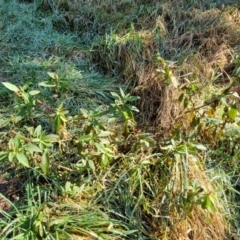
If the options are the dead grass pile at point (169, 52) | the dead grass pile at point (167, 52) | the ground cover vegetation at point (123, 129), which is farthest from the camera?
the dead grass pile at point (169, 52)

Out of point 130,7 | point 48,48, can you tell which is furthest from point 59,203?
point 130,7

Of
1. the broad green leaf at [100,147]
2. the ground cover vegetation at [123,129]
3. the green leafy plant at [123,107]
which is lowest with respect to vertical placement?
the ground cover vegetation at [123,129]

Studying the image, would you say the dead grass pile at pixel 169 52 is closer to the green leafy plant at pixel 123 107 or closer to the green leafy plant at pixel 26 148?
the green leafy plant at pixel 123 107

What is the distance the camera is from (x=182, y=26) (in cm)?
286

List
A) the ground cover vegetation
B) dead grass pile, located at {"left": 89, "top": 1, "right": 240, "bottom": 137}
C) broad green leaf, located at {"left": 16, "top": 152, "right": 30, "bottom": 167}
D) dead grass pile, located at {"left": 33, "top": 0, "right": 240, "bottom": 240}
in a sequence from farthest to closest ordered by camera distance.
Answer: dead grass pile, located at {"left": 89, "top": 1, "right": 240, "bottom": 137} < dead grass pile, located at {"left": 33, "top": 0, "right": 240, "bottom": 240} < the ground cover vegetation < broad green leaf, located at {"left": 16, "top": 152, "right": 30, "bottom": 167}

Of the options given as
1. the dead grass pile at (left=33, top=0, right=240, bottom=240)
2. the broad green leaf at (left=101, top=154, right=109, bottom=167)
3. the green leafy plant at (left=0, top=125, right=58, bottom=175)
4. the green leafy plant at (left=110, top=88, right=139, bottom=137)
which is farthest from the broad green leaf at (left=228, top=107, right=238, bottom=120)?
the green leafy plant at (left=0, top=125, right=58, bottom=175)

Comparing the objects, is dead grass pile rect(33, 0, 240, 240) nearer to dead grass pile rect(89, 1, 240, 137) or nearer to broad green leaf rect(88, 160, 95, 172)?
dead grass pile rect(89, 1, 240, 137)

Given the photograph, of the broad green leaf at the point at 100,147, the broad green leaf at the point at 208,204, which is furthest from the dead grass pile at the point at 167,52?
the broad green leaf at the point at 100,147

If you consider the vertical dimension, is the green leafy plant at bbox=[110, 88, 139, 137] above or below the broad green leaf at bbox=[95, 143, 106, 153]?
above

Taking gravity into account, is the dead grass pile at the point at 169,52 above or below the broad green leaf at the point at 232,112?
below

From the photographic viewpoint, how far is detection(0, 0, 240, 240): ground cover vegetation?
165 centimetres

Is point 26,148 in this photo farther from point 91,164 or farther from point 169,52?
point 169,52

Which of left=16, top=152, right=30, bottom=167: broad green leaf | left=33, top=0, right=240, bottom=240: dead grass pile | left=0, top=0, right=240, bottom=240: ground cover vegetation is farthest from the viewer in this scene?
left=33, top=0, right=240, bottom=240: dead grass pile

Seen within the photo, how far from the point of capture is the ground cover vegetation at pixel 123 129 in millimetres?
1652
